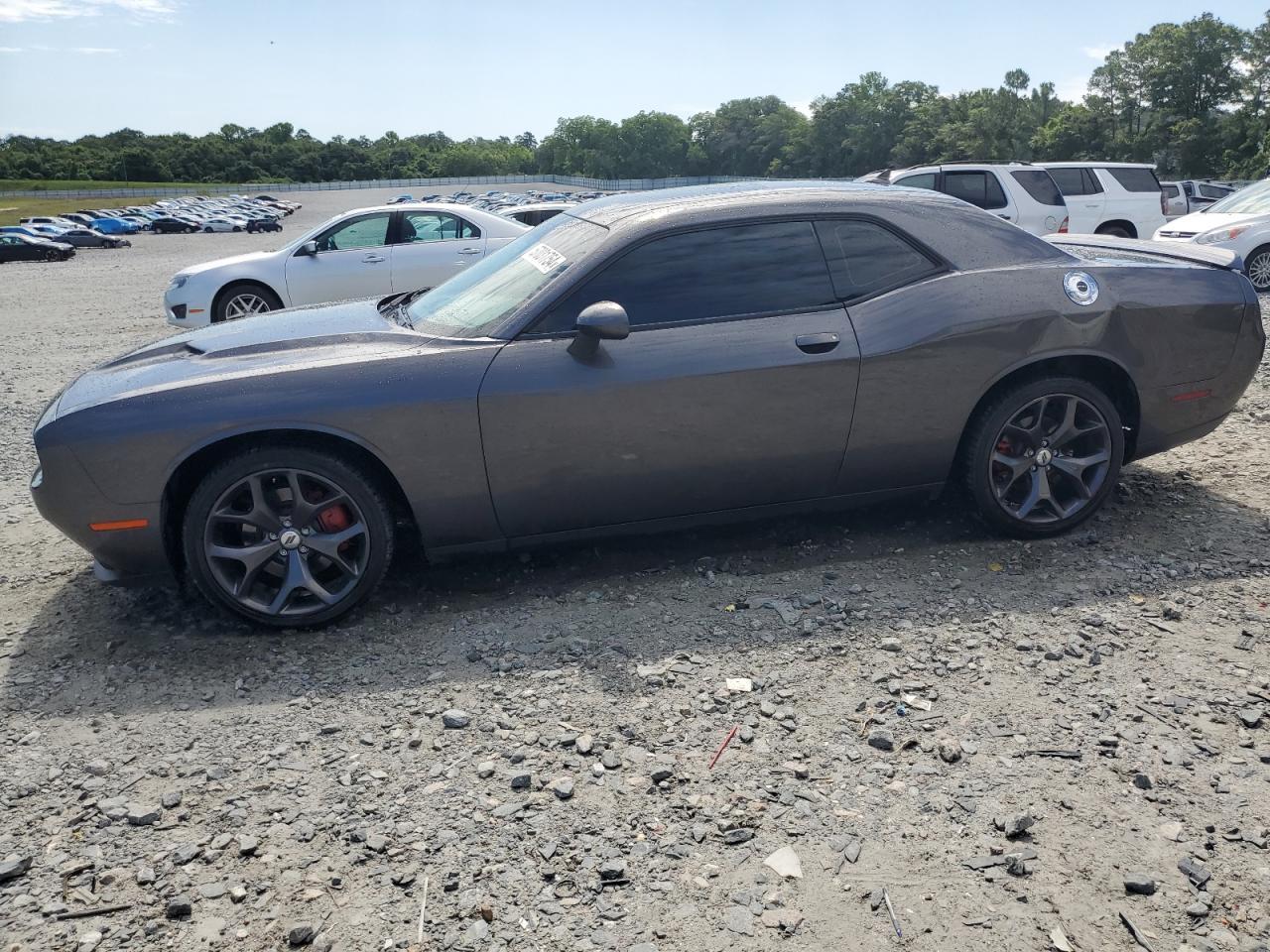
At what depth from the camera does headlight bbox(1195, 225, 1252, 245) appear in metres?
12.7

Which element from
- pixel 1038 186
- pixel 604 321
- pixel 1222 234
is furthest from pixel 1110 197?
pixel 604 321

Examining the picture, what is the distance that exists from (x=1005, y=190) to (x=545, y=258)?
12.4 metres

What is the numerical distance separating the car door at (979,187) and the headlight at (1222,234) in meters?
2.73

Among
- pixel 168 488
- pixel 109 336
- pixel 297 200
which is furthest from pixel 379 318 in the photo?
pixel 297 200

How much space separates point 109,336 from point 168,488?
31.2ft

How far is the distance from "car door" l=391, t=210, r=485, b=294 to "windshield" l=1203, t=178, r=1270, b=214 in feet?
32.6

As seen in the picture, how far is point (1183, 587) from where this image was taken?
13.6 ft

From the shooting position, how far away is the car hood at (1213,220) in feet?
41.9

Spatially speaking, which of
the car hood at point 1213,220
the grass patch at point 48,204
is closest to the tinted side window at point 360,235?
the car hood at point 1213,220

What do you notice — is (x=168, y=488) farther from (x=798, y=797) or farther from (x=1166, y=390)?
(x=1166, y=390)

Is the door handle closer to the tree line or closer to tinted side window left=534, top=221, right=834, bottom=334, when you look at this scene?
tinted side window left=534, top=221, right=834, bottom=334

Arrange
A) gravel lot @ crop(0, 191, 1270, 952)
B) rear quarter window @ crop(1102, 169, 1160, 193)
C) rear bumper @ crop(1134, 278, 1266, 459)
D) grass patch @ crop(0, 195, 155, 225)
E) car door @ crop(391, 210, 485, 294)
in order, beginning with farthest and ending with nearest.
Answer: grass patch @ crop(0, 195, 155, 225)
rear quarter window @ crop(1102, 169, 1160, 193)
car door @ crop(391, 210, 485, 294)
rear bumper @ crop(1134, 278, 1266, 459)
gravel lot @ crop(0, 191, 1270, 952)

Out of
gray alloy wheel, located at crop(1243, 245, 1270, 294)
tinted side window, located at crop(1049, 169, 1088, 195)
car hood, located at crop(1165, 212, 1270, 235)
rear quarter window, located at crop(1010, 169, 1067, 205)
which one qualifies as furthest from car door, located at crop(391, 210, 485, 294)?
tinted side window, located at crop(1049, 169, 1088, 195)

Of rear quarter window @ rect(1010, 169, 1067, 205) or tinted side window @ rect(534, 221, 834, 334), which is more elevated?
rear quarter window @ rect(1010, 169, 1067, 205)
